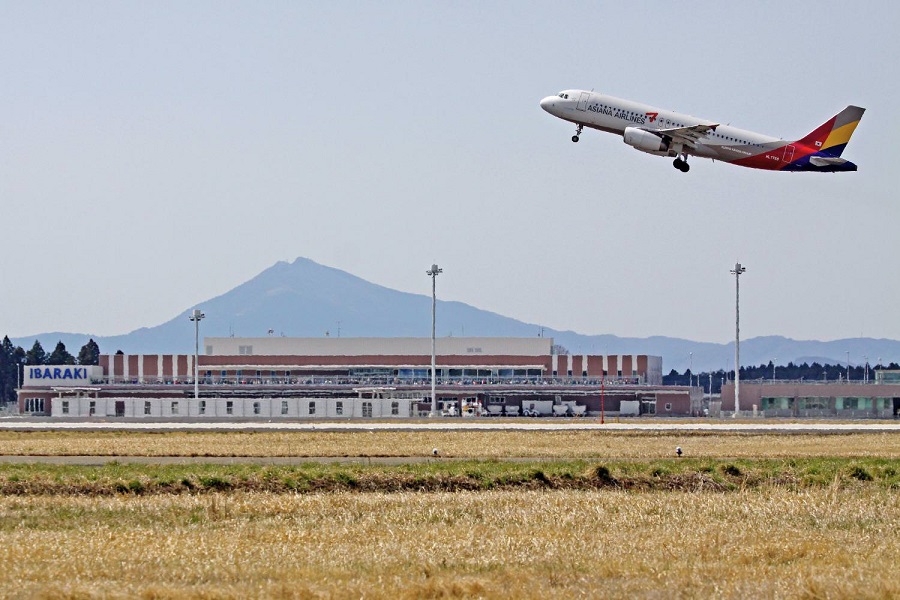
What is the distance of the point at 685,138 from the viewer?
8381 cm

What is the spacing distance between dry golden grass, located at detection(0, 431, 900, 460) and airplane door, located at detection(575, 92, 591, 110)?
21.0 m

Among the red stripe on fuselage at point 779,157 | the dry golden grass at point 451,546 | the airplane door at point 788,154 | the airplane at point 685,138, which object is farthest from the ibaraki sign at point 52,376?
the dry golden grass at point 451,546

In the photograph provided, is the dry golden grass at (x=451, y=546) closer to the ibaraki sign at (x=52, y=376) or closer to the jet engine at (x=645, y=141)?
the jet engine at (x=645, y=141)

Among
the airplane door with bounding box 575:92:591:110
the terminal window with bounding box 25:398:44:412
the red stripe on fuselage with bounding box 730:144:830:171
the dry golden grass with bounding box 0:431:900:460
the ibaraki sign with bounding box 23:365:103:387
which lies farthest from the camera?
the ibaraki sign with bounding box 23:365:103:387

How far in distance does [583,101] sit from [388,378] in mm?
85936

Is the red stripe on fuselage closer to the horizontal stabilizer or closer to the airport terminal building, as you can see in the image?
the horizontal stabilizer

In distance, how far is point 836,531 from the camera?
30125 mm

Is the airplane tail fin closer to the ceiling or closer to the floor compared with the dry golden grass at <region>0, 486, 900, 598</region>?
closer to the ceiling

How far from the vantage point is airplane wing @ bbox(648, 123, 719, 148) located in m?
82.9

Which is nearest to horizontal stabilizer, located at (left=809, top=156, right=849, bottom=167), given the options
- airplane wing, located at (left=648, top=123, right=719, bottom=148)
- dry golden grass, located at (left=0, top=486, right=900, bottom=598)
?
airplane wing, located at (left=648, top=123, right=719, bottom=148)

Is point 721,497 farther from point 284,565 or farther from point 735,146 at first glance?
point 735,146

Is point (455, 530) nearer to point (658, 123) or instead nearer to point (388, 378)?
point (658, 123)

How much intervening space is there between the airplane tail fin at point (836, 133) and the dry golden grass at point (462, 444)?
19249 mm

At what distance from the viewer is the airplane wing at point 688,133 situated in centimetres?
8294
